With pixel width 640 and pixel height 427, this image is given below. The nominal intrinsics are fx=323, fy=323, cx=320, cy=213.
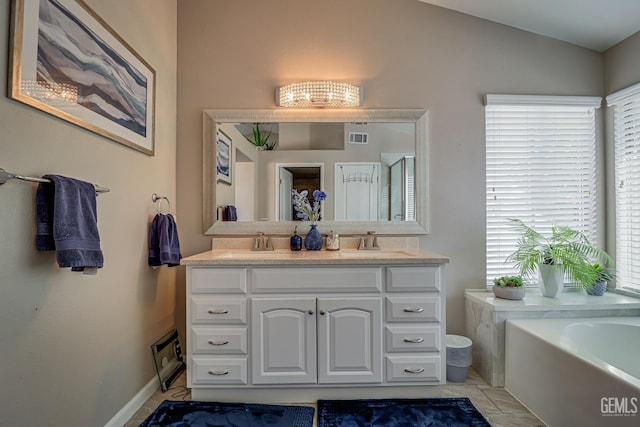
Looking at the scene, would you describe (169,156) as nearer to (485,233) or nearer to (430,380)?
(430,380)

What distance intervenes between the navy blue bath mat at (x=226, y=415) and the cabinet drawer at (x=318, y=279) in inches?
26.9

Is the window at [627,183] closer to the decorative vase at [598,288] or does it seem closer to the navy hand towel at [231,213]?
the decorative vase at [598,288]

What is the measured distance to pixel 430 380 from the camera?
196 centimetres

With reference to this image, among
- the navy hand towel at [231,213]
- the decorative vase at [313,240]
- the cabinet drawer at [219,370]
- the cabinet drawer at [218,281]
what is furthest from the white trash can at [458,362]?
the navy hand towel at [231,213]

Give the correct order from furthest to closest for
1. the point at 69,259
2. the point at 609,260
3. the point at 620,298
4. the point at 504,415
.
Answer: the point at 609,260, the point at 620,298, the point at 504,415, the point at 69,259

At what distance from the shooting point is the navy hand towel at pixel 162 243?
2.04 meters

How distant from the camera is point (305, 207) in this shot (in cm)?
251

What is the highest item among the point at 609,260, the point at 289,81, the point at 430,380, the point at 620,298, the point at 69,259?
the point at 289,81

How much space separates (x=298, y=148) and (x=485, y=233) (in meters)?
1.63

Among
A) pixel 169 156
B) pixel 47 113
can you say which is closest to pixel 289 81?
pixel 169 156

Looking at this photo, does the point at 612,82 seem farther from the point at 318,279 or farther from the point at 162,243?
the point at 162,243

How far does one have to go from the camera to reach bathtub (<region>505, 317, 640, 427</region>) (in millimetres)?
1384

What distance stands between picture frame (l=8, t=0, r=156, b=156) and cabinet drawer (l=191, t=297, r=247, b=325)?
1.01 m

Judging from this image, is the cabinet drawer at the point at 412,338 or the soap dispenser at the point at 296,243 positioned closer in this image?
the cabinet drawer at the point at 412,338
